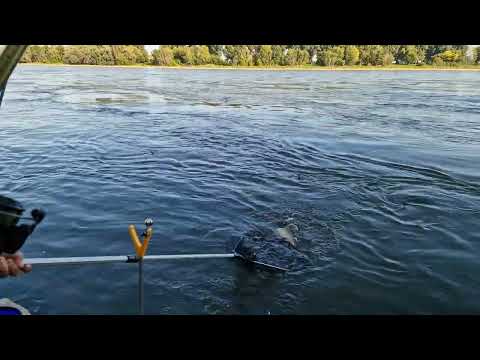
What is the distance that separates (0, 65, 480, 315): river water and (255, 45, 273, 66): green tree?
65.0m

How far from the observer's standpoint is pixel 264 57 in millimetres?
88125

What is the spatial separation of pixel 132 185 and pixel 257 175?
4.30m

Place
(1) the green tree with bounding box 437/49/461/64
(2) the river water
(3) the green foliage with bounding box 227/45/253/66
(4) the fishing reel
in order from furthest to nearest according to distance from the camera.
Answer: (3) the green foliage with bounding box 227/45/253/66, (1) the green tree with bounding box 437/49/461/64, (2) the river water, (4) the fishing reel

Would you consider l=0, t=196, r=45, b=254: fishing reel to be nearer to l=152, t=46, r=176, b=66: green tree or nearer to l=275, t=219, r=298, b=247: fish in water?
l=275, t=219, r=298, b=247: fish in water

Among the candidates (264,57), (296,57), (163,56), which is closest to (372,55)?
(296,57)

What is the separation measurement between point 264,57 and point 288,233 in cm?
8377

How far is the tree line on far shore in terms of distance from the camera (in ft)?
273

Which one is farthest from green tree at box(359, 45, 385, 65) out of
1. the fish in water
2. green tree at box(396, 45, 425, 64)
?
the fish in water

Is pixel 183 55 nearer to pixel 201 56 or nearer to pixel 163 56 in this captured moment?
pixel 201 56

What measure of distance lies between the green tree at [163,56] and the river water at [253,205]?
220ft
